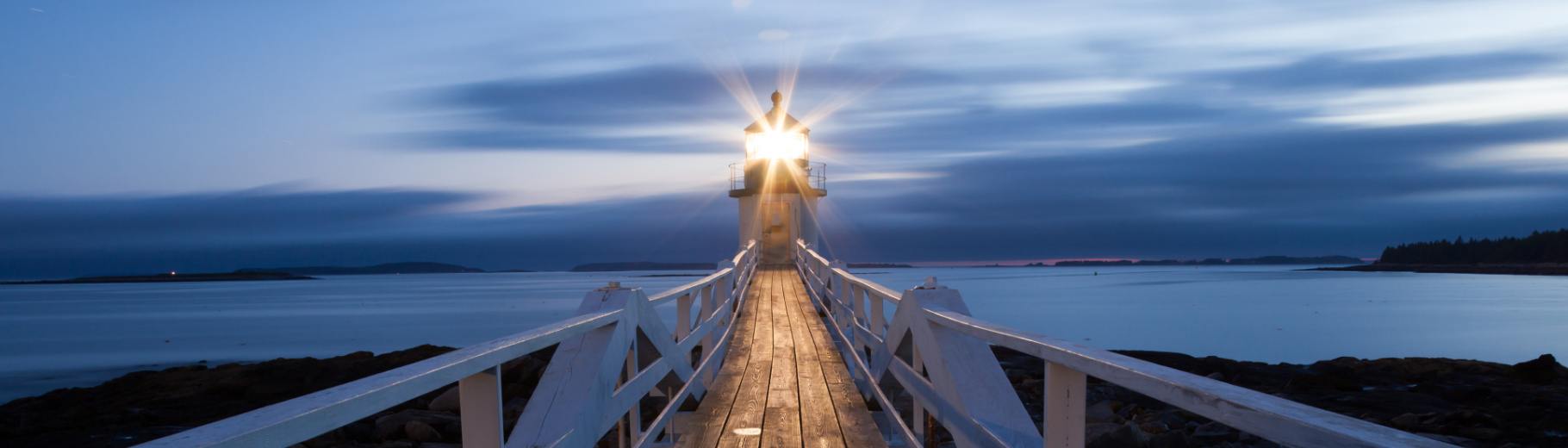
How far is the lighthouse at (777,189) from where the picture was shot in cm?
2348

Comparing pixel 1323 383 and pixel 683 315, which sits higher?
pixel 683 315

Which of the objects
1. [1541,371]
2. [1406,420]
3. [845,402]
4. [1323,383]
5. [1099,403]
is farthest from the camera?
[1541,371]

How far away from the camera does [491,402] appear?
2.03m

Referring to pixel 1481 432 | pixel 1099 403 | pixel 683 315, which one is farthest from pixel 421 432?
pixel 1481 432

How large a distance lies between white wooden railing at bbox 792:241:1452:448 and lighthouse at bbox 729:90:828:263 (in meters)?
18.1

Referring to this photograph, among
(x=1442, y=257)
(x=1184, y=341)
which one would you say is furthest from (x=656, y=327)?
(x=1442, y=257)

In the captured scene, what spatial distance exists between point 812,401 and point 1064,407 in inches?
141

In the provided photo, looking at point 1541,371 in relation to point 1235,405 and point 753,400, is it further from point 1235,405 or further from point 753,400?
point 1235,405

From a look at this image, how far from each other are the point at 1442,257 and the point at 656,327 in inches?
6190

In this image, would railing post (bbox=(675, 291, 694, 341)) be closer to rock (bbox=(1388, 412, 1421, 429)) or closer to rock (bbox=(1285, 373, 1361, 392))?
rock (bbox=(1388, 412, 1421, 429))

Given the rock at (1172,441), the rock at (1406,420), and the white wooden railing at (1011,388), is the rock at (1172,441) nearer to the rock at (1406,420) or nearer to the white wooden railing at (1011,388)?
the rock at (1406,420)

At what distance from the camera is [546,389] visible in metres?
2.76

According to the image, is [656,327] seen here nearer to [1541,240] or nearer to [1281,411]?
[1281,411]

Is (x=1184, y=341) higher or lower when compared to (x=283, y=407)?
lower
